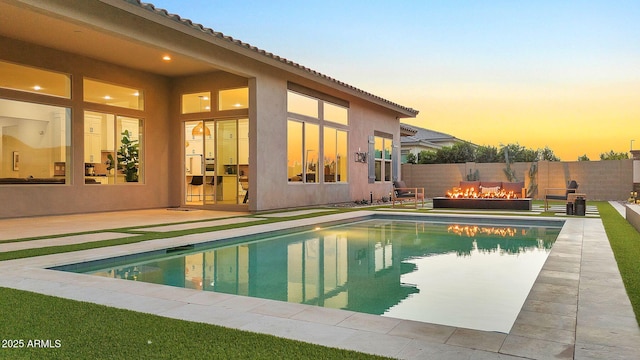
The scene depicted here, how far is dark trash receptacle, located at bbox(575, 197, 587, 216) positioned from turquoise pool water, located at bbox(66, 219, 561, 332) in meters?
3.46

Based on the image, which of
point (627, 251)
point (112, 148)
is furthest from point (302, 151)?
point (627, 251)

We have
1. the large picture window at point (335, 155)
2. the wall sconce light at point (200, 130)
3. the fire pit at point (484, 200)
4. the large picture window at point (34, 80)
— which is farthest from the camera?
the large picture window at point (335, 155)

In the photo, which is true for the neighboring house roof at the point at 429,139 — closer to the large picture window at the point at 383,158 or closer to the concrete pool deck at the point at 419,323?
the large picture window at the point at 383,158

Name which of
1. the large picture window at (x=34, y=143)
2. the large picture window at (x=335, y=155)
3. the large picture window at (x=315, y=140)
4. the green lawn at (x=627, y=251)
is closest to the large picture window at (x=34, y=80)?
the large picture window at (x=34, y=143)

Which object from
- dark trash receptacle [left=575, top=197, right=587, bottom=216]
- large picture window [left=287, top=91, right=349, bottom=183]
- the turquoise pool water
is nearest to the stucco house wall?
large picture window [left=287, top=91, right=349, bottom=183]

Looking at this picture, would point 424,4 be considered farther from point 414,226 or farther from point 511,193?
point 414,226

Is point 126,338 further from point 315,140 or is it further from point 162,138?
point 315,140

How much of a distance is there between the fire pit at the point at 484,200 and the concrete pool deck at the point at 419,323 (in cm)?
834

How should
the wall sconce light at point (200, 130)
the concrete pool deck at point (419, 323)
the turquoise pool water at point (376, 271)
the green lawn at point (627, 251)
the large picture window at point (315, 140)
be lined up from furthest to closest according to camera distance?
the large picture window at point (315, 140)
the wall sconce light at point (200, 130)
the turquoise pool water at point (376, 271)
the green lawn at point (627, 251)
the concrete pool deck at point (419, 323)

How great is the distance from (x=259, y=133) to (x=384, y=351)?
9.84m

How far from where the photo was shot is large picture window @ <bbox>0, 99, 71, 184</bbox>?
32.9 ft

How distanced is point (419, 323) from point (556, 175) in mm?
17714

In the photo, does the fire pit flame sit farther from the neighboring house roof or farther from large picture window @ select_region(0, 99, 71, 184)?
the neighboring house roof

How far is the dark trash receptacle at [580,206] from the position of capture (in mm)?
11188
